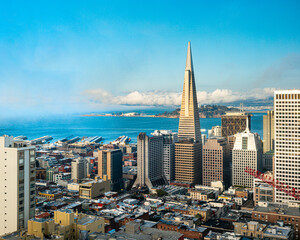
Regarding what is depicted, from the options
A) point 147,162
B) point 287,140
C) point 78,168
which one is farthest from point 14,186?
point 78,168

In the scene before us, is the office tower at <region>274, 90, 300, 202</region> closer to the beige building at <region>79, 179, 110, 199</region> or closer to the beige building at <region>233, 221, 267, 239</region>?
the beige building at <region>233, 221, 267, 239</region>

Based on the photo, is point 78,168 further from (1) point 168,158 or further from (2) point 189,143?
(2) point 189,143

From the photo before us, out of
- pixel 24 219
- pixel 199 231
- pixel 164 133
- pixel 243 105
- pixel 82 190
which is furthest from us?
pixel 243 105

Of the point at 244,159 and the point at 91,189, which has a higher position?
the point at 244,159

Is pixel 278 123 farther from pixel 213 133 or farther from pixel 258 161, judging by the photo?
pixel 213 133

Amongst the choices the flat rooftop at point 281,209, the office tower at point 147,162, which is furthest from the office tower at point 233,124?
the flat rooftop at point 281,209

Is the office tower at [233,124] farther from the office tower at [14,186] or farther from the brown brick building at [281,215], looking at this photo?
the office tower at [14,186]

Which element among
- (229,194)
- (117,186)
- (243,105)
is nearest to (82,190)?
(117,186)
